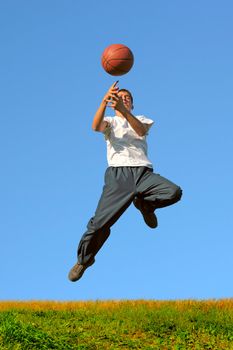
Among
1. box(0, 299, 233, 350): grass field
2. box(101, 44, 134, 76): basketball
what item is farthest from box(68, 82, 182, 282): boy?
box(0, 299, 233, 350): grass field

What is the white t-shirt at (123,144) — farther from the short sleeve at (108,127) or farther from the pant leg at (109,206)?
the pant leg at (109,206)

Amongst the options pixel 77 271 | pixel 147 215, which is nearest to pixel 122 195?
pixel 147 215

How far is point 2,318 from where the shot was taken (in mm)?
11453

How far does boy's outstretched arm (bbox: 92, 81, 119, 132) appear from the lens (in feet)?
33.2

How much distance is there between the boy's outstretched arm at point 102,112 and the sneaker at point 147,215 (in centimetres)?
126

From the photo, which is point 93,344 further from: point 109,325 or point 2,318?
point 2,318

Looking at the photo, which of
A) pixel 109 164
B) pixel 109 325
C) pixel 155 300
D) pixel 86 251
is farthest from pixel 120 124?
pixel 155 300

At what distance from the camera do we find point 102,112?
10305mm

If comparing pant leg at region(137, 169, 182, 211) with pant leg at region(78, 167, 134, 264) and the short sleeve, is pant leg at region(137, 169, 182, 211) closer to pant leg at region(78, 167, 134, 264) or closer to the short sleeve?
pant leg at region(78, 167, 134, 264)

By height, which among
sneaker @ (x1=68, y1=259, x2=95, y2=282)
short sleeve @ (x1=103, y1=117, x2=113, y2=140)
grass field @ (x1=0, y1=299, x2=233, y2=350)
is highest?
short sleeve @ (x1=103, y1=117, x2=113, y2=140)

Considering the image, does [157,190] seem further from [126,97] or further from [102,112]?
[126,97]

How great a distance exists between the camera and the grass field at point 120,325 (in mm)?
10622

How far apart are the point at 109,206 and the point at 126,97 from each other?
1841mm

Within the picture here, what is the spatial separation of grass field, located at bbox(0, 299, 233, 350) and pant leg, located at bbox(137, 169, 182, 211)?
2362 millimetres
